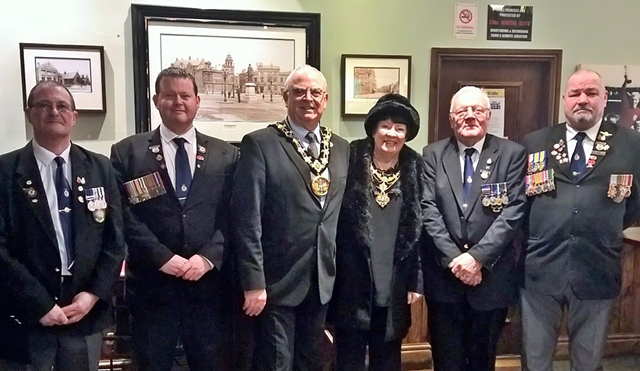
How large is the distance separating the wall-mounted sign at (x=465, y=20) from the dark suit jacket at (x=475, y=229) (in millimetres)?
1190

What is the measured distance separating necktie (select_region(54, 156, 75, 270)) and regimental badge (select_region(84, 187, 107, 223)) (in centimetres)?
7

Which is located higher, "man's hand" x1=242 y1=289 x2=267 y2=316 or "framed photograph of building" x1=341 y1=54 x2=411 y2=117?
"framed photograph of building" x1=341 y1=54 x2=411 y2=117

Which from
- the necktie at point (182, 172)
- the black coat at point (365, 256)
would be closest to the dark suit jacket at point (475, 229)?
the black coat at point (365, 256)

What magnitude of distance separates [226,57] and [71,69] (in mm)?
823

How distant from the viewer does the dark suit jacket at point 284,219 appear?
6.59 feet

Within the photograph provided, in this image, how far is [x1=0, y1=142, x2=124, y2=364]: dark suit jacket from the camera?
1827 millimetres

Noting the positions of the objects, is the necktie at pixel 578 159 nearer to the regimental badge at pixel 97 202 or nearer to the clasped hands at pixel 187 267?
the clasped hands at pixel 187 267

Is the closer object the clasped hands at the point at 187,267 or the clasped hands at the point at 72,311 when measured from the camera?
the clasped hands at the point at 72,311

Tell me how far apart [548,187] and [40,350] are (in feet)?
6.77

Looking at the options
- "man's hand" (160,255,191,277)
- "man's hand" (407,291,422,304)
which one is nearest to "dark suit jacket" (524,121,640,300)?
"man's hand" (407,291,422,304)

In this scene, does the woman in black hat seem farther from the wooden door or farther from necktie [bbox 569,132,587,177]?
the wooden door

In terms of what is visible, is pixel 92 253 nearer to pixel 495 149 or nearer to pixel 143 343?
pixel 143 343

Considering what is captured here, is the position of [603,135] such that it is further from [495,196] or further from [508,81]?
[508,81]

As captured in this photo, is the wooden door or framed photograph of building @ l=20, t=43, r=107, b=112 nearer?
framed photograph of building @ l=20, t=43, r=107, b=112
